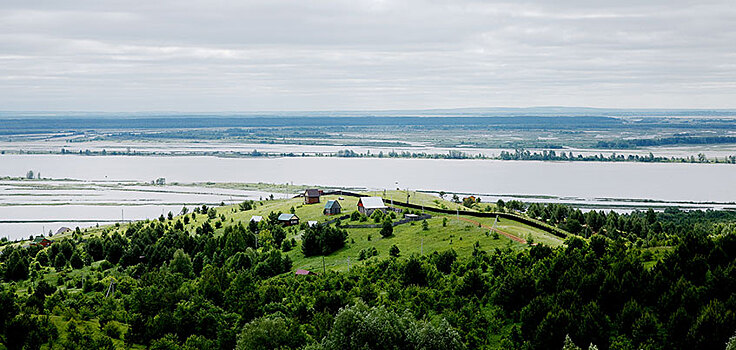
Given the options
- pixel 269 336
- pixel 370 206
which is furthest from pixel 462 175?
pixel 269 336

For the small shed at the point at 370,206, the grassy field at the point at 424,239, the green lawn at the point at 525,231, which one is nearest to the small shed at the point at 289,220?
the grassy field at the point at 424,239

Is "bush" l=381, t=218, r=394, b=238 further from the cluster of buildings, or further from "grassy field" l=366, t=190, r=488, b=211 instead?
"grassy field" l=366, t=190, r=488, b=211

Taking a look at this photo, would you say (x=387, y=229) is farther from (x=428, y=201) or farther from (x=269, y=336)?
(x=269, y=336)

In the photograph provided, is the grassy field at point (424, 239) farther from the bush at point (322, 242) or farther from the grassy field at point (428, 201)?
the grassy field at point (428, 201)

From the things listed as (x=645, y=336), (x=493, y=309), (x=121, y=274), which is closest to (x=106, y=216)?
(x=121, y=274)

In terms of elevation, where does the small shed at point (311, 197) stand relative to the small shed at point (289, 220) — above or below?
above
